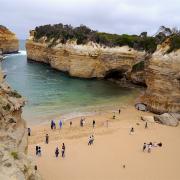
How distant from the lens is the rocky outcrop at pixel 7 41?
102m

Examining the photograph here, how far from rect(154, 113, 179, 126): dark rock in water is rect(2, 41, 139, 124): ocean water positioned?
7716 mm

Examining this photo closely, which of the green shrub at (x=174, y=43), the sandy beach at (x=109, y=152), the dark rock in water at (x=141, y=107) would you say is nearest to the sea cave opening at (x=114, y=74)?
the dark rock in water at (x=141, y=107)

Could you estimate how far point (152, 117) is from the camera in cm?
3441

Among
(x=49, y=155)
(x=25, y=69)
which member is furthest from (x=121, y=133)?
(x=25, y=69)

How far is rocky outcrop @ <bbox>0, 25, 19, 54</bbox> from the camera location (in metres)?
102

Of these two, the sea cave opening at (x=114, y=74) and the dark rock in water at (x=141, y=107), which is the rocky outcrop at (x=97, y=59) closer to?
the sea cave opening at (x=114, y=74)

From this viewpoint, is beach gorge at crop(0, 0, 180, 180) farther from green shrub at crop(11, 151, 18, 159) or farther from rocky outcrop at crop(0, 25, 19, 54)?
rocky outcrop at crop(0, 25, 19, 54)

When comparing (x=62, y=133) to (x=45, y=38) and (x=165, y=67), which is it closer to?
(x=165, y=67)

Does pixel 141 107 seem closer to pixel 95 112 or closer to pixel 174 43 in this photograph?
pixel 95 112

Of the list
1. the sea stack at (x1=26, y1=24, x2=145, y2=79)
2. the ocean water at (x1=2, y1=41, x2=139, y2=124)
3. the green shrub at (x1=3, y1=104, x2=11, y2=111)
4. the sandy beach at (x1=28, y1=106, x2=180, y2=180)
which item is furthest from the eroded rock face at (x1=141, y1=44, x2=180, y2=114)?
the green shrub at (x1=3, y1=104, x2=11, y2=111)

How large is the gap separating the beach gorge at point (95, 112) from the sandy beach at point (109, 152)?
7cm

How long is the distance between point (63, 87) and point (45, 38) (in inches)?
1341

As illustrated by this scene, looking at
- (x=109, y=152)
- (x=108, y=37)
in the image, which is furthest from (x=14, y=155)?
(x=108, y=37)

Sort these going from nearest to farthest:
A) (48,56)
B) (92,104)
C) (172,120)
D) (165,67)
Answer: (172,120), (165,67), (92,104), (48,56)
